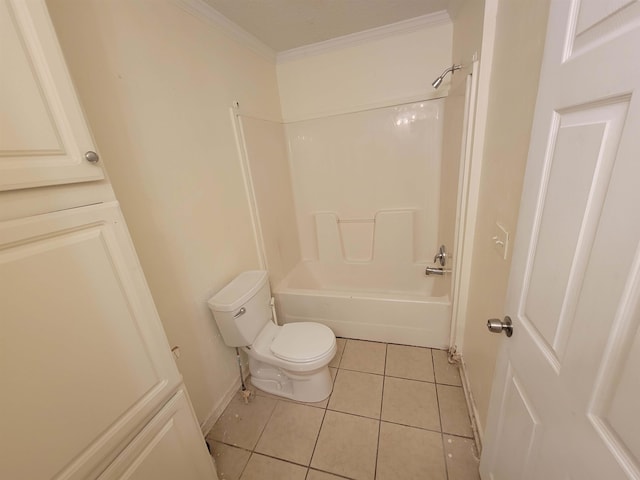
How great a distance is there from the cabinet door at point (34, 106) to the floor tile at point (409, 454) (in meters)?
1.66

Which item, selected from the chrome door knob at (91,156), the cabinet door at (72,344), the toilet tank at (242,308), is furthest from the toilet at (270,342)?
the chrome door knob at (91,156)

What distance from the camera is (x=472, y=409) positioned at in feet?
4.55

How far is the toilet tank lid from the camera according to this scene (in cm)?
139

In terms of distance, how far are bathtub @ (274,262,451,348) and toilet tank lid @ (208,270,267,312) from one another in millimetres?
500

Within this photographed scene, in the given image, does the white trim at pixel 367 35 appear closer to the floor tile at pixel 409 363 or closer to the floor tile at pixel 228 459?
the floor tile at pixel 409 363

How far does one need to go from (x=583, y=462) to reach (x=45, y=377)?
1.13 metres

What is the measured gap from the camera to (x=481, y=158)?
131 cm

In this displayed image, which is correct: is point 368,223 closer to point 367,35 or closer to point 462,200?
point 462,200

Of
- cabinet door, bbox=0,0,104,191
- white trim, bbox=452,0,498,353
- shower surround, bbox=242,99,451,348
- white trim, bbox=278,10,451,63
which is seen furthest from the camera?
shower surround, bbox=242,99,451,348

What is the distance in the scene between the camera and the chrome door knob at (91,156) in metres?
0.63

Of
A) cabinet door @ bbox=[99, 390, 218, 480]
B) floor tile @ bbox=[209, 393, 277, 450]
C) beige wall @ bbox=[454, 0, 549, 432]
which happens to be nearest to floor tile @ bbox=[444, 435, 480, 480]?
beige wall @ bbox=[454, 0, 549, 432]

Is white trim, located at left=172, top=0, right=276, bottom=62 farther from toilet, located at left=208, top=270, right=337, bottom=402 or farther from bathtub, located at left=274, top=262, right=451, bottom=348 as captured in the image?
bathtub, located at left=274, top=262, right=451, bottom=348

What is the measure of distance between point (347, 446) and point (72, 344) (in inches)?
51.8

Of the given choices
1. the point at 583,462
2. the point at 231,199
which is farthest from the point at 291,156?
the point at 583,462
